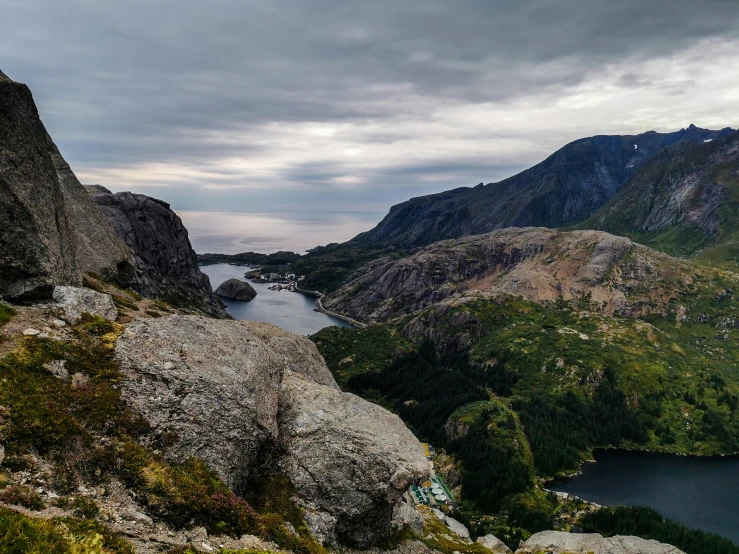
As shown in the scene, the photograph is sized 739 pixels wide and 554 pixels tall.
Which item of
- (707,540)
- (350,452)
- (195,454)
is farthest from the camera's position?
(707,540)

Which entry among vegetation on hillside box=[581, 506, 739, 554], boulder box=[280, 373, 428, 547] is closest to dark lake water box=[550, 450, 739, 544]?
vegetation on hillside box=[581, 506, 739, 554]

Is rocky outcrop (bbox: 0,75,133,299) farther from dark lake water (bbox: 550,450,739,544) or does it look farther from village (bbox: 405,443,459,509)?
dark lake water (bbox: 550,450,739,544)

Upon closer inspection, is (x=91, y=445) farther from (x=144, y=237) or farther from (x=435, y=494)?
(x=144, y=237)

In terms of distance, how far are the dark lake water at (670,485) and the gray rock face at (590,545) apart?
70.8 meters

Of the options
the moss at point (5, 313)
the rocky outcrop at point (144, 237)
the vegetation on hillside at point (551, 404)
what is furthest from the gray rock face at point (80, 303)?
the rocky outcrop at point (144, 237)

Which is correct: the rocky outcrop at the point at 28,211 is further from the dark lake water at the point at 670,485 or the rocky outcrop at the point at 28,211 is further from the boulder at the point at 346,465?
the dark lake water at the point at 670,485

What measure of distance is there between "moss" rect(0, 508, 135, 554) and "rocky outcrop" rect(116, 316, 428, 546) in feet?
23.3

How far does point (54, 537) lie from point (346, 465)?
674 inches

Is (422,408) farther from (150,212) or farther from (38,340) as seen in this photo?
(150,212)

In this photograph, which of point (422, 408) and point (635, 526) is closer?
point (635, 526)

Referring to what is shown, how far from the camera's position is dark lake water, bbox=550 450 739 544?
98.8 m

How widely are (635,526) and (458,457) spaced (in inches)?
1846

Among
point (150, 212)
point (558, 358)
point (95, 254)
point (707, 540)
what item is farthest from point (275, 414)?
point (150, 212)

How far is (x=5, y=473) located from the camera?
1356 cm
